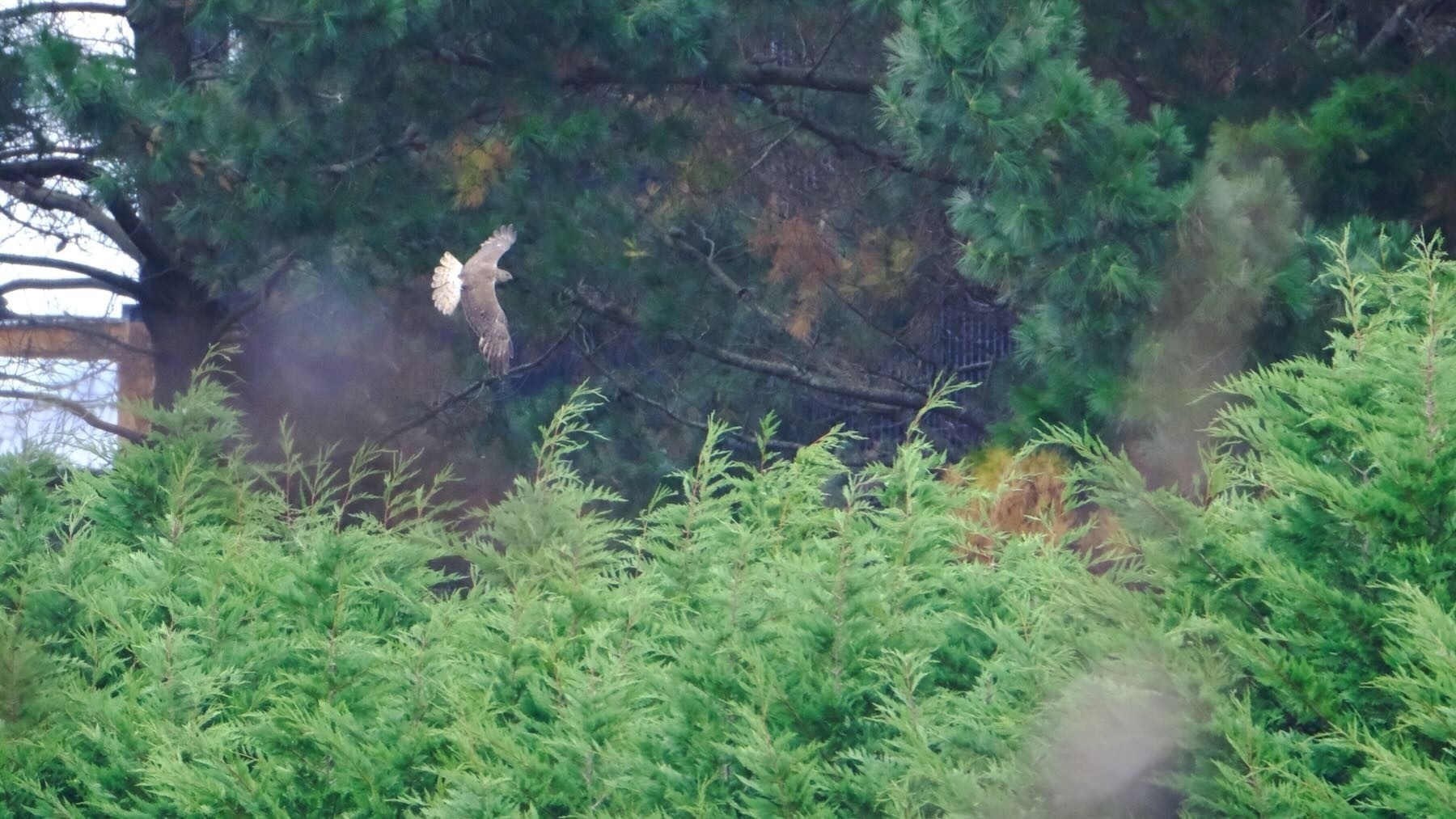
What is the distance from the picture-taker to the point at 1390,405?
239cm

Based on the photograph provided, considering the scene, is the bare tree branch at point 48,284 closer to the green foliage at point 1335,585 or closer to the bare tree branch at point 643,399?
the bare tree branch at point 643,399

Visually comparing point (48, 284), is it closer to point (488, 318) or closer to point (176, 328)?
point (176, 328)

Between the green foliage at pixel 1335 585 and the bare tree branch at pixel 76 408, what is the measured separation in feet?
23.8

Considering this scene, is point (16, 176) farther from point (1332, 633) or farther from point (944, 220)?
point (1332, 633)

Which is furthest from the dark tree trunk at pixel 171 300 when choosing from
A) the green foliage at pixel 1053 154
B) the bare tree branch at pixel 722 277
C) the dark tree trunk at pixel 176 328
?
the green foliage at pixel 1053 154

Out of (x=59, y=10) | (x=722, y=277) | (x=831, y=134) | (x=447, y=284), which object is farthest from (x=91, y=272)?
(x=831, y=134)

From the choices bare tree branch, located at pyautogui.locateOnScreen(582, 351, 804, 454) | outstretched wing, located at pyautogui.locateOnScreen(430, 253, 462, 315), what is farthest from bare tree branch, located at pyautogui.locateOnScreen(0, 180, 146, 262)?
bare tree branch, located at pyautogui.locateOnScreen(582, 351, 804, 454)

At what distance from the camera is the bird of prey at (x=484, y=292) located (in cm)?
652

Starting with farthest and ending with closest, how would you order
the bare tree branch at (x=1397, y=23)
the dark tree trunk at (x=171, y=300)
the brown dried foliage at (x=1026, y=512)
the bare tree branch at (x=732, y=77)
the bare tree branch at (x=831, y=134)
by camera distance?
1. the dark tree trunk at (x=171, y=300)
2. the bare tree branch at (x=831, y=134)
3. the bare tree branch at (x=732, y=77)
4. the bare tree branch at (x=1397, y=23)
5. the brown dried foliage at (x=1026, y=512)

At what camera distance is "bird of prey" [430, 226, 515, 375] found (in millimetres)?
6520

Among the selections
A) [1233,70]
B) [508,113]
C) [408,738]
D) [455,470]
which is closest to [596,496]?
[408,738]

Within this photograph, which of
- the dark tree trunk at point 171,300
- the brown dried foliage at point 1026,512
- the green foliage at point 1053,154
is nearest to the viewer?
the brown dried foliage at point 1026,512

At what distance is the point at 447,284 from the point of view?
698 centimetres

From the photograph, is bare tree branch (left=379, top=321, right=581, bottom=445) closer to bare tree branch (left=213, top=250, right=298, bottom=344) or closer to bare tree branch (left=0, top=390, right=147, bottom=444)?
bare tree branch (left=213, top=250, right=298, bottom=344)
